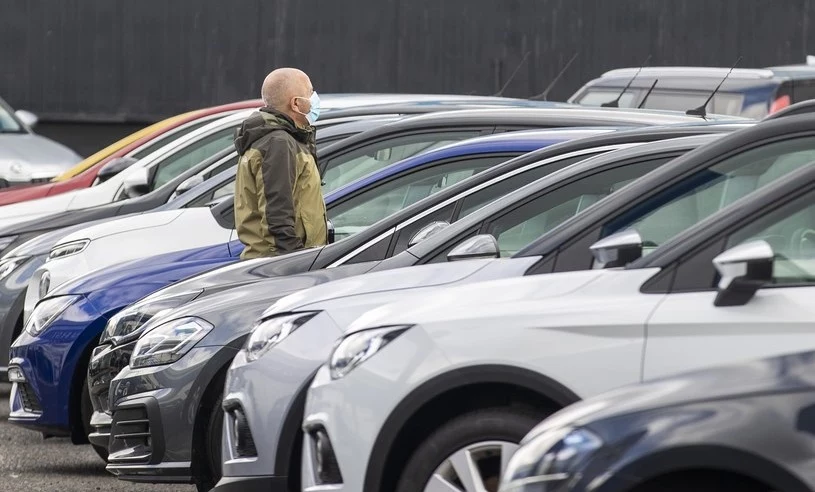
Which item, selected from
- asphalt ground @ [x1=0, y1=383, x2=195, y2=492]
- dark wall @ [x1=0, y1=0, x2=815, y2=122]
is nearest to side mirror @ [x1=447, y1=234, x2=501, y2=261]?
asphalt ground @ [x1=0, y1=383, x2=195, y2=492]

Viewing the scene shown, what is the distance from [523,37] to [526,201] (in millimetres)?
17525

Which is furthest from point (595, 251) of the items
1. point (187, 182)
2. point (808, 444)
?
point (187, 182)

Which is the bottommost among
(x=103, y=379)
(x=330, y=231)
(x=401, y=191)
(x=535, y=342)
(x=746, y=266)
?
(x=103, y=379)

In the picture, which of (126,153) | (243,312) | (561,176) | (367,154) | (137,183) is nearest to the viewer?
(561,176)

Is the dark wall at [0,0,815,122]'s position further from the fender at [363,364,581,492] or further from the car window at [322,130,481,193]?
the fender at [363,364,581,492]

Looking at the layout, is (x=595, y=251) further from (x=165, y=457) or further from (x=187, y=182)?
(x=187, y=182)

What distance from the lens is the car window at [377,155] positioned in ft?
27.7

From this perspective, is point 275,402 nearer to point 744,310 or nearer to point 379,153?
point 744,310

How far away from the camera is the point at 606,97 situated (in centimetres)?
1422

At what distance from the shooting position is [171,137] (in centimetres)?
1248

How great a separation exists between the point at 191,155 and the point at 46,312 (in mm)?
3838

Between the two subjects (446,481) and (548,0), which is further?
(548,0)

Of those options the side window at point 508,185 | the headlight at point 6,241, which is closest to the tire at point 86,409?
the side window at point 508,185

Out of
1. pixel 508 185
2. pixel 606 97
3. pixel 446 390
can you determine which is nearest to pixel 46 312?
pixel 508 185
